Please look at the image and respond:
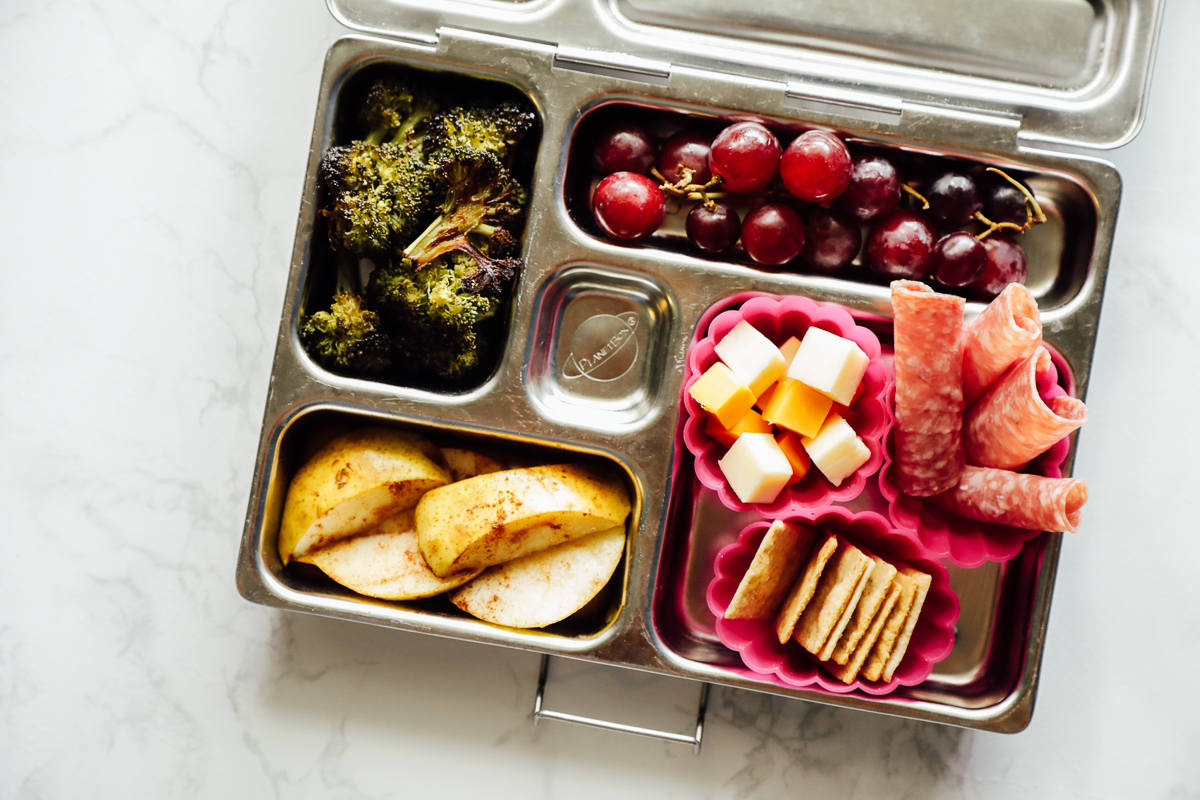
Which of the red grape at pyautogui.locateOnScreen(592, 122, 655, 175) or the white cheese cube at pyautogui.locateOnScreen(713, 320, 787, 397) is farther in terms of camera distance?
the red grape at pyautogui.locateOnScreen(592, 122, 655, 175)

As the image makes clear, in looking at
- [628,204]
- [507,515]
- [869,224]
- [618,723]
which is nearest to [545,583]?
[507,515]

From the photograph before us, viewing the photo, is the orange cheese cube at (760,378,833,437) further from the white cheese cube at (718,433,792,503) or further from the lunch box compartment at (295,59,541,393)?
the lunch box compartment at (295,59,541,393)

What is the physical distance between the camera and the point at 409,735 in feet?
5.72

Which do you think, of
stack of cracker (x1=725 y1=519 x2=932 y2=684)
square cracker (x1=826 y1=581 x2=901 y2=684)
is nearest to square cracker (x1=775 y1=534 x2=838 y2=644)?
stack of cracker (x1=725 y1=519 x2=932 y2=684)

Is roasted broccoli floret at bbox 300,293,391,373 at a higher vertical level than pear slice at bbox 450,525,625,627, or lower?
higher

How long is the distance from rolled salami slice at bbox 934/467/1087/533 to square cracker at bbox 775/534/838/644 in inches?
9.9

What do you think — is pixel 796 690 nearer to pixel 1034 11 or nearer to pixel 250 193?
pixel 1034 11

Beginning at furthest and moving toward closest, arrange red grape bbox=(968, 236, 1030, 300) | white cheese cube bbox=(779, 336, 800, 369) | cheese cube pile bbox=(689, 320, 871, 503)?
red grape bbox=(968, 236, 1030, 300) < white cheese cube bbox=(779, 336, 800, 369) < cheese cube pile bbox=(689, 320, 871, 503)

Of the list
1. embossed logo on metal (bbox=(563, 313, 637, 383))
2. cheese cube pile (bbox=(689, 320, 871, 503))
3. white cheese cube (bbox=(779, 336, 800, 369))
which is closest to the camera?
cheese cube pile (bbox=(689, 320, 871, 503))

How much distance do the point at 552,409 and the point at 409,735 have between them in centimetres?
82

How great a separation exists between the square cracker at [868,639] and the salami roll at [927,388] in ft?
0.62

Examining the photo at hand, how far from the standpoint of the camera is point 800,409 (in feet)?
4.54

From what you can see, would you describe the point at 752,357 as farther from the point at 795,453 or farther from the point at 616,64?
the point at 616,64

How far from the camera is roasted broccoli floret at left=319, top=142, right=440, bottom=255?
1.47 meters
